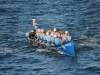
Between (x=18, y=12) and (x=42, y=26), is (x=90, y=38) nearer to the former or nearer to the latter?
(x=42, y=26)

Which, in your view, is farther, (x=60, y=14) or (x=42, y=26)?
(x=60, y=14)

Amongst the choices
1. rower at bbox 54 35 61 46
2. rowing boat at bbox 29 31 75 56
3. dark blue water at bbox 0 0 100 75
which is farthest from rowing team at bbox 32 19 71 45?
dark blue water at bbox 0 0 100 75

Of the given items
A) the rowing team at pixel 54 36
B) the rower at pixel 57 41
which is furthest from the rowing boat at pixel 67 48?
the rowing team at pixel 54 36

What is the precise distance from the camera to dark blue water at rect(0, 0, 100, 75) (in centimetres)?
3616

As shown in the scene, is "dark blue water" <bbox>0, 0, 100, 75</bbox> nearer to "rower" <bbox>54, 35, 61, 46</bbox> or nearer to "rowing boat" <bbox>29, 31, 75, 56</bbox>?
"rowing boat" <bbox>29, 31, 75, 56</bbox>

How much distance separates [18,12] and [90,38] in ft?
53.4

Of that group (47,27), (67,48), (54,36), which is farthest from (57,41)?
(47,27)

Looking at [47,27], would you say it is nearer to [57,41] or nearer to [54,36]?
[54,36]

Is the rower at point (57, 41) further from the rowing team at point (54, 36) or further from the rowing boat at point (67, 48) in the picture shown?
the rowing boat at point (67, 48)

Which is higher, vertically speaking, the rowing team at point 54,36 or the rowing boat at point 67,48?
the rowing team at point 54,36

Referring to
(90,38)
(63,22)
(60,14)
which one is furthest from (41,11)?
(90,38)

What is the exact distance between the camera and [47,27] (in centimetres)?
4941

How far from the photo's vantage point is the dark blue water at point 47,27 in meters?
36.2

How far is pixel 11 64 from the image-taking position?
37.2 m
